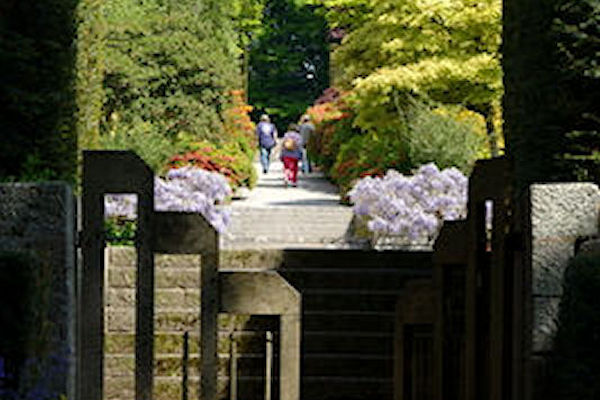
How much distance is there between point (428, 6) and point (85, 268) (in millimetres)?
14953

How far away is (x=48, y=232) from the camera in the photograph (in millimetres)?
5430

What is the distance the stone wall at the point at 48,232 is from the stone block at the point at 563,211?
216 cm

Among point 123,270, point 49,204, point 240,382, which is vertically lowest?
point 240,382

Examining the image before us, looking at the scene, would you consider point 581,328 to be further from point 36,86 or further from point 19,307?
point 36,86

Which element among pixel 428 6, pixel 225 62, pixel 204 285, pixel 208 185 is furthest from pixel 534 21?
pixel 225 62

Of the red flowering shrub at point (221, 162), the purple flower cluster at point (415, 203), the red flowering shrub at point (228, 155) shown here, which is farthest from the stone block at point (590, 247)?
the red flowering shrub at point (221, 162)

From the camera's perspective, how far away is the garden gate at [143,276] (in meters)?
5.74

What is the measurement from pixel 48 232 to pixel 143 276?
1.78 ft

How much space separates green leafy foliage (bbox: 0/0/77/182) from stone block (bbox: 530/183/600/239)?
320cm

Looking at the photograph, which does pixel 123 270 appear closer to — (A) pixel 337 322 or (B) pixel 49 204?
(A) pixel 337 322

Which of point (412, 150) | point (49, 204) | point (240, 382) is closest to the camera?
point (49, 204)

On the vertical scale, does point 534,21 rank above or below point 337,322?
above

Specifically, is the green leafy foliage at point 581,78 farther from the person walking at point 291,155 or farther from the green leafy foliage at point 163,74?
the person walking at point 291,155

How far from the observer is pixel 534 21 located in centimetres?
773
